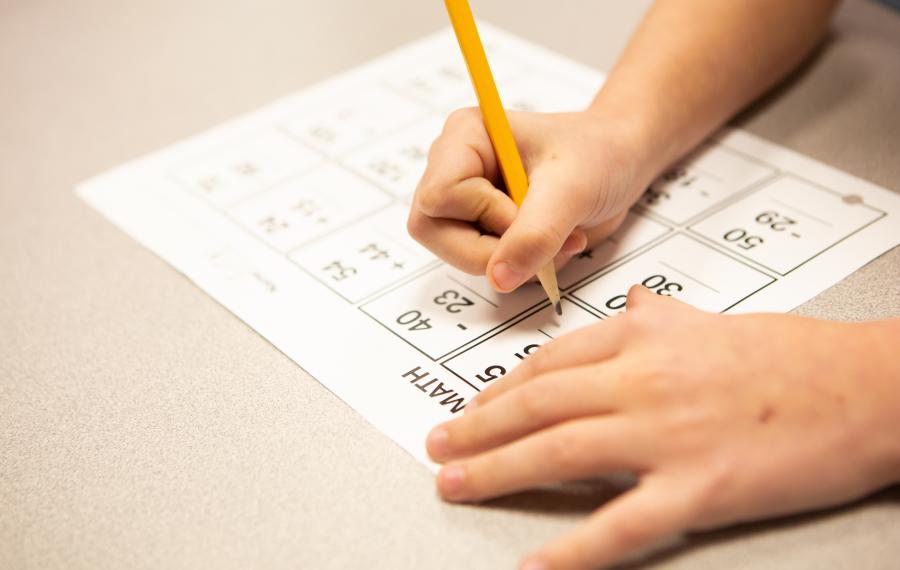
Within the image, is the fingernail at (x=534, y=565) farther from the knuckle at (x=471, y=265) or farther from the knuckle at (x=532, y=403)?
the knuckle at (x=471, y=265)

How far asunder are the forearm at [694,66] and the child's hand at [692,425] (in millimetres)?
230

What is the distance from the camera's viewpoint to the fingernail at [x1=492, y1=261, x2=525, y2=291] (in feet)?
1.76

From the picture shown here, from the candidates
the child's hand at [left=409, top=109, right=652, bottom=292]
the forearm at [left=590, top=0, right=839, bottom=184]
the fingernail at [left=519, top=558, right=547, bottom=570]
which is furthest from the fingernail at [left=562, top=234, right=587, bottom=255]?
the fingernail at [left=519, top=558, right=547, bottom=570]

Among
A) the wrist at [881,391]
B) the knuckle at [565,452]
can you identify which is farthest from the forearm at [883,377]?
the knuckle at [565,452]

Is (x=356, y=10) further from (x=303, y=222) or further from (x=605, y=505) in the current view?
(x=605, y=505)

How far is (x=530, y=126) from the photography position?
59 centimetres

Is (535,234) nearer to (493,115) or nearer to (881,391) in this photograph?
(493,115)

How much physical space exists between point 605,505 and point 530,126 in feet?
0.87

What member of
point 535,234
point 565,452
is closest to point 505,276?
point 535,234

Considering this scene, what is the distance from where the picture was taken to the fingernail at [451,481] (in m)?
0.45

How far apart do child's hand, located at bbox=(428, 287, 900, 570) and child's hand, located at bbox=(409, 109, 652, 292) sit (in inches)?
3.4

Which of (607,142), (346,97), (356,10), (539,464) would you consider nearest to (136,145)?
(346,97)

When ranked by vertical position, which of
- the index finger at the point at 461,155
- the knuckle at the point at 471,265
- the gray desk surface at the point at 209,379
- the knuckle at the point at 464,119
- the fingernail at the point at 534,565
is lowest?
the gray desk surface at the point at 209,379

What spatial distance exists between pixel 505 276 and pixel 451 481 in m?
0.14
